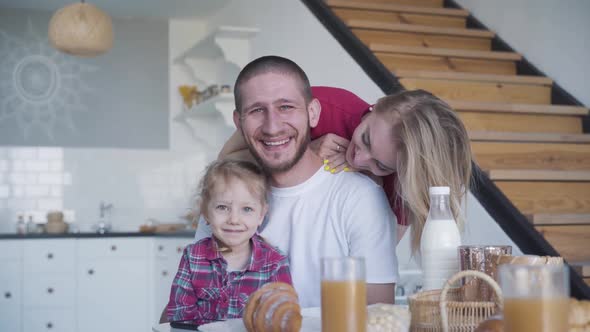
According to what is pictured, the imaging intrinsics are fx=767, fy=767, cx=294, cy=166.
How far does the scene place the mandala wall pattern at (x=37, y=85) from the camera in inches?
250

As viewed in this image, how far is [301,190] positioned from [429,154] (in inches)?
23.8

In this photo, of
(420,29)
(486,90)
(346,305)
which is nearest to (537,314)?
(346,305)

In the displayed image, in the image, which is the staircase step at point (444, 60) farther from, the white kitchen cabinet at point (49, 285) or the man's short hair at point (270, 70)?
the white kitchen cabinet at point (49, 285)

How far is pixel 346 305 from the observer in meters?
1.14

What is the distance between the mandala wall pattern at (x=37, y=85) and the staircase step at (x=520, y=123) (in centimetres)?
371

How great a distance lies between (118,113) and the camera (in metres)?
6.63

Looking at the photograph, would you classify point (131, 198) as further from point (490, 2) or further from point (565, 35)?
point (565, 35)

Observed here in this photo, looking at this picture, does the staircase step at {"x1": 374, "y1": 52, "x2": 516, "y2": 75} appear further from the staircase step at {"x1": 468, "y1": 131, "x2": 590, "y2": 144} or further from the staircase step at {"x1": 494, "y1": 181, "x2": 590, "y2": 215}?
the staircase step at {"x1": 494, "y1": 181, "x2": 590, "y2": 215}

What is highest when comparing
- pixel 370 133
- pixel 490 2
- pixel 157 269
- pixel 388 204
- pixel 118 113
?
pixel 490 2

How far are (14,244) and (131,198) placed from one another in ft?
4.01

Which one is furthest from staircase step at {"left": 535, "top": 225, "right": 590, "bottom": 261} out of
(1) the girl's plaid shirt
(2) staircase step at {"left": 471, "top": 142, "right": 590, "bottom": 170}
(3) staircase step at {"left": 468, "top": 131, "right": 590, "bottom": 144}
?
(1) the girl's plaid shirt

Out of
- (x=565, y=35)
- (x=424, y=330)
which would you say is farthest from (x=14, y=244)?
(x=424, y=330)

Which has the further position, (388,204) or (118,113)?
(118,113)

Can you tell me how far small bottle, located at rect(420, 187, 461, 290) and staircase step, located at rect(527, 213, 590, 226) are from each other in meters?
1.68
